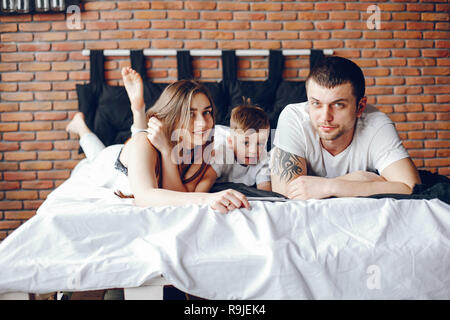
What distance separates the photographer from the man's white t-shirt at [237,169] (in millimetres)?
1567

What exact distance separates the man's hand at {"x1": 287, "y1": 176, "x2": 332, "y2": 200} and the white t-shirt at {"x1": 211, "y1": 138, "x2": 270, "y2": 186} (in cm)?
40

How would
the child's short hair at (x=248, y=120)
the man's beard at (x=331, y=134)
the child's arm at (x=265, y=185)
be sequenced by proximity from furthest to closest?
the child's short hair at (x=248, y=120) < the child's arm at (x=265, y=185) < the man's beard at (x=331, y=134)

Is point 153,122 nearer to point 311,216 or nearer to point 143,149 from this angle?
point 143,149

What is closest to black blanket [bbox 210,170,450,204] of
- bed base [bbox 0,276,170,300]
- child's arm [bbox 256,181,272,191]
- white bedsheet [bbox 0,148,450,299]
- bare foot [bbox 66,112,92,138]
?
white bedsheet [bbox 0,148,450,299]

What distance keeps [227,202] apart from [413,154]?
230cm

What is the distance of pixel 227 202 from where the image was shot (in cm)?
96

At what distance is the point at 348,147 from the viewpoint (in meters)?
1.45

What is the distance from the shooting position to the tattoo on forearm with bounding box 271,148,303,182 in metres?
1.32

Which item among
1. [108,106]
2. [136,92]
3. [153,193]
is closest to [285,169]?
[153,193]

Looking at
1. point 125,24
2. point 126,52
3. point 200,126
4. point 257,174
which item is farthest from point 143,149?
point 125,24

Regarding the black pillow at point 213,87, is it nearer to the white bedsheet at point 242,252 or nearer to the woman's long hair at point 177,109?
the woman's long hair at point 177,109

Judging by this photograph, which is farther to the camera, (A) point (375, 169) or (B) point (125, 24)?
(B) point (125, 24)

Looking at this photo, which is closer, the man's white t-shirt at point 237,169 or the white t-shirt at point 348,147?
the white t-shirt at point 348,147

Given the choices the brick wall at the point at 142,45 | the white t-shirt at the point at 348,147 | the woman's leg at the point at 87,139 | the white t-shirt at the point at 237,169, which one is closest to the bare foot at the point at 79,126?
the woman's leg at the point at 87,139
